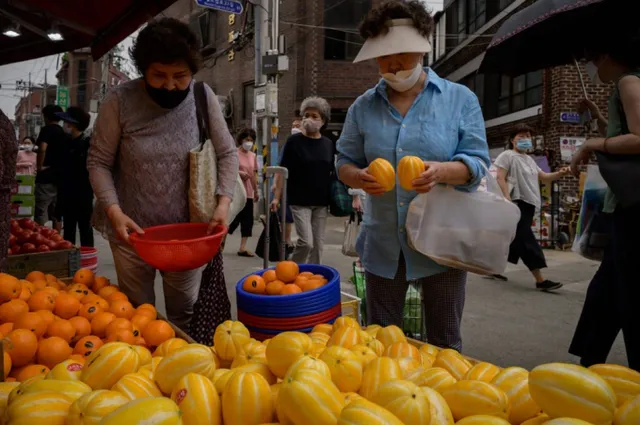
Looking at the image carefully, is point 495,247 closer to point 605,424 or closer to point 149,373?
point 605,424

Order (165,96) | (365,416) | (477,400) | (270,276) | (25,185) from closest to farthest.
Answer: (365,416) → (477,400) → (165,96) → (270,276) → (25,185)

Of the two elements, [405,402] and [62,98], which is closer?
[405,402]

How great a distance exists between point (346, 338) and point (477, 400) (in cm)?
66

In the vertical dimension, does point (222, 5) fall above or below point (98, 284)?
above

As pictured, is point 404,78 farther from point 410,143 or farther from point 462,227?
point 462,227

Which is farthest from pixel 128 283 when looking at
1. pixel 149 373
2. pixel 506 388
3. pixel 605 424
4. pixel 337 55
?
pixel 337 55

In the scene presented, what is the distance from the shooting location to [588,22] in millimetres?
2832

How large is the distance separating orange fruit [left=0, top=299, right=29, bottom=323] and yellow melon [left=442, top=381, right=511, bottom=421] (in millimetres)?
2015

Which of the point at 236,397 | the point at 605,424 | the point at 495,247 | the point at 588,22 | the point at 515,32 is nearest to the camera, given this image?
the point at 605,424

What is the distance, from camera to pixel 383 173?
7.29ft

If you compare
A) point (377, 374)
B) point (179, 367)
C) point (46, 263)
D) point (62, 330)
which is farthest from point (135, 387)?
point (46, 263)

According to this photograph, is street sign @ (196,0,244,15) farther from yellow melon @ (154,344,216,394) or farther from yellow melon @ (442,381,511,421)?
yellow melon @ (442,381,511,421)

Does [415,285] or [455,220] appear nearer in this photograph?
[455,220]

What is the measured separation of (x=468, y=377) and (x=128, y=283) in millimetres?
2058
